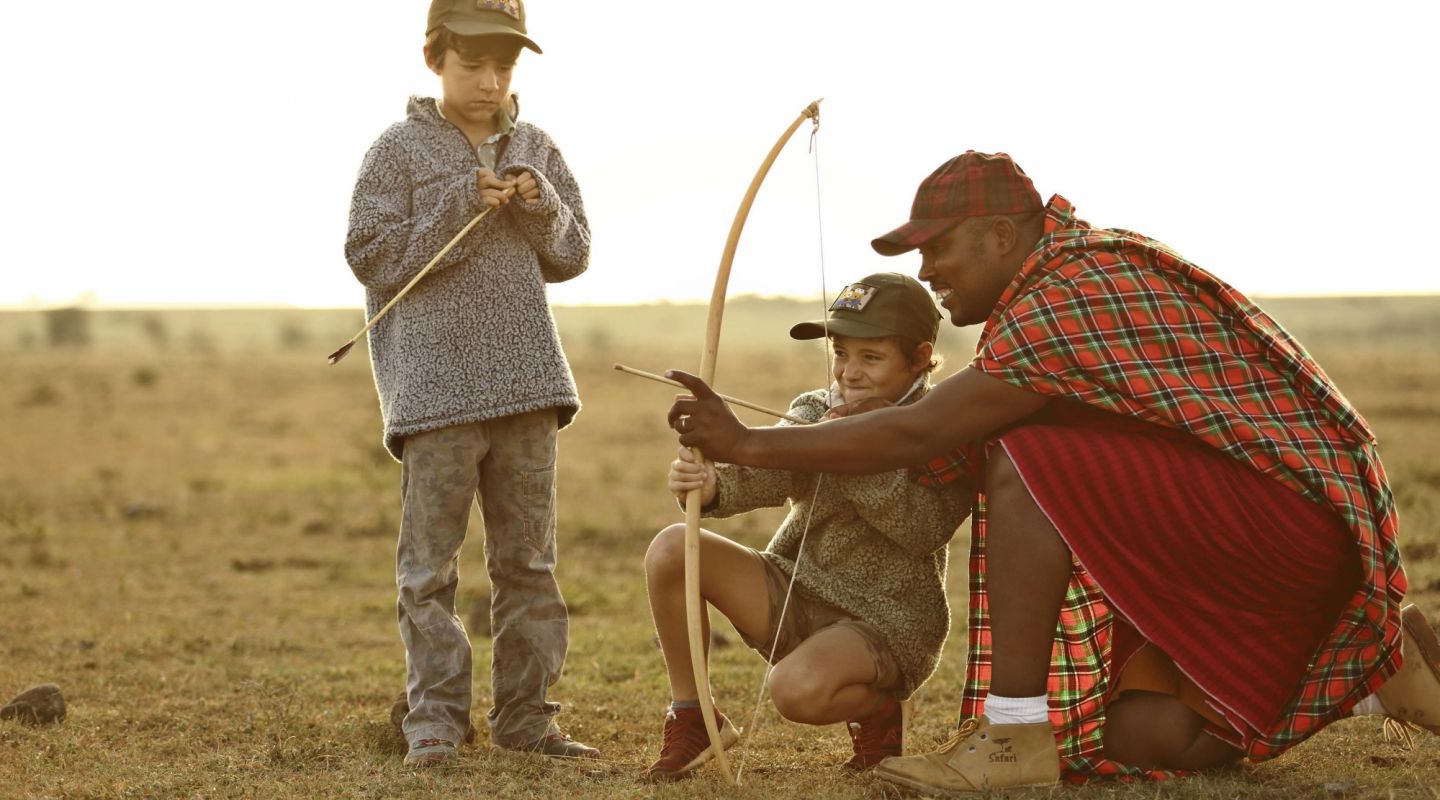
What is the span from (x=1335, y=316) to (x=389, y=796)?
310ft

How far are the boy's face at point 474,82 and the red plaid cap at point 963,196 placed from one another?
1387 millimetres

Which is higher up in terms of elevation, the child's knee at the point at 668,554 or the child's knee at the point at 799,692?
the child's knee at the point at 668,554

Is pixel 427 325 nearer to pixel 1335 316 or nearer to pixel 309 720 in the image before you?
pixel 309 720

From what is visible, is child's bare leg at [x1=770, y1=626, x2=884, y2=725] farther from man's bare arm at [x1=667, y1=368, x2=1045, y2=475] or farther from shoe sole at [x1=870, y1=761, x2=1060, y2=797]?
man's bare arm at [x1=667, y1=368, x2=1045, y2=475]

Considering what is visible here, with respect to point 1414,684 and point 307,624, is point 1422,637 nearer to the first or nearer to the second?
point 1414,684

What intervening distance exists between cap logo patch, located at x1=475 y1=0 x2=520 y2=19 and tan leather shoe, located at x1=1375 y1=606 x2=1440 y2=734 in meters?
3.21

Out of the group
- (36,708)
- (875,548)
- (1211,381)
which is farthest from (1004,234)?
(36,708)

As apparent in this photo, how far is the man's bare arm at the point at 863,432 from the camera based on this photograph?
12.6ft

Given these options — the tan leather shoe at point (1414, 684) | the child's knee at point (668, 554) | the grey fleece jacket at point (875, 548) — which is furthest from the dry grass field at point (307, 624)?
the child's knee at point (668, 554)

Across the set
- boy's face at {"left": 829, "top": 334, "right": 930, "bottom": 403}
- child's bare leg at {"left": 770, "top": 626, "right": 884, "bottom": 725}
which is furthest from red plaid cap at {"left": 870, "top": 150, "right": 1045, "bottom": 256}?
child's bare leg at {"left": 770, "top": 626, "right": 884, "bottom": 725}

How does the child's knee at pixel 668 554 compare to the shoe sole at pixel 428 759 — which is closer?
the child's knee at pixel 668 554

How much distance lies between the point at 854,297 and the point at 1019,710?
1.25 m

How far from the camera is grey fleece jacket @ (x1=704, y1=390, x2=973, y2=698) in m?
4.21

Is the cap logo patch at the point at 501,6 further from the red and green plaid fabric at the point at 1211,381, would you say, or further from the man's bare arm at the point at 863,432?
the red and green plaid fabric at the point at 1211,381
